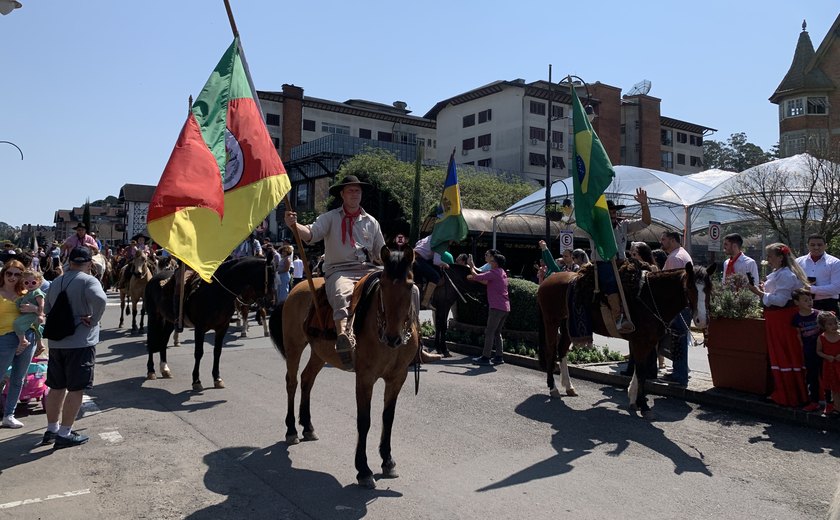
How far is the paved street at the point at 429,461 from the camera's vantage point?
4676 mm

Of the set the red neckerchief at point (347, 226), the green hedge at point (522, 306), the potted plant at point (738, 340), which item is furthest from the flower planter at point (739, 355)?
the red neckerchief at point (347, 226)

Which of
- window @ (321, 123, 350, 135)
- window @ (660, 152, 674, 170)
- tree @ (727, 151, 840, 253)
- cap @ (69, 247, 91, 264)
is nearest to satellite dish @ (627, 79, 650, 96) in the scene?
window @ (660, 152, 674, 170)

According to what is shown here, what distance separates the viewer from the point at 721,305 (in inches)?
331

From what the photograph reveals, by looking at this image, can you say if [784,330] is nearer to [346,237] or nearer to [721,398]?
[721,398]

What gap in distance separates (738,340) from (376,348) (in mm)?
5687

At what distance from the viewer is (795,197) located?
1716cm

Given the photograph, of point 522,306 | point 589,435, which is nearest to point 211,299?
point 589,435

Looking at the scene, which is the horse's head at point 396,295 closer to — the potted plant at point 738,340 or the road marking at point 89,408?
the road marking at point 89,408

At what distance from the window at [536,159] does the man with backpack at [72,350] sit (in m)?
53.3

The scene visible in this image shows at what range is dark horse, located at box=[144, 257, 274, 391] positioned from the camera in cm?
949

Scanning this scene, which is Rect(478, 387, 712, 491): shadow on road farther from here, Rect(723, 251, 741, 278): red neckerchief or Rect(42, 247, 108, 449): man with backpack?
Rect(42, 247, 108, 449): man with backpack

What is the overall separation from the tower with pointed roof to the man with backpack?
51779 millimetres

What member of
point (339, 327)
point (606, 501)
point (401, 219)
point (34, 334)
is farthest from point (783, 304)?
point (401, 219)

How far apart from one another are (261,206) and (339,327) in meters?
1.44
